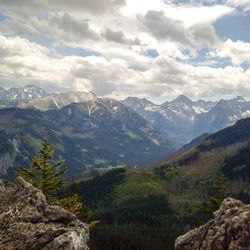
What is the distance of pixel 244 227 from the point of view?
25625 millimetres

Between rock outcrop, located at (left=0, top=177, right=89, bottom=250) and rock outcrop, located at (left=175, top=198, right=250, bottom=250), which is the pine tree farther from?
rock outcrop, located at (left=175, top=198, right=250, bottom=250)

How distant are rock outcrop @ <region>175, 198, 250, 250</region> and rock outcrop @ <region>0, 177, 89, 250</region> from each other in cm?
833

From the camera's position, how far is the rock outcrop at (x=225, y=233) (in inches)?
999

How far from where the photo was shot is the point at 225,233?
2692 cm

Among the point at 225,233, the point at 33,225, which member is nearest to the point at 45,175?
the point at 33,225

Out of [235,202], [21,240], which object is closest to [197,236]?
[235,202]

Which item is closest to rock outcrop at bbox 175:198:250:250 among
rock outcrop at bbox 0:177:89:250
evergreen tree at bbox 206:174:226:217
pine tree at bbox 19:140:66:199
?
rock outcrop at bbox 0:177:89:250

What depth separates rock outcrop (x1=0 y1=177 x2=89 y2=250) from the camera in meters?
26.3

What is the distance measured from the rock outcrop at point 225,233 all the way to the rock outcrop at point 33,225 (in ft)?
27.3

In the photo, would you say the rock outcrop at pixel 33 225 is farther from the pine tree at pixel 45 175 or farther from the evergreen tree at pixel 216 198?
the evergreen tree at pixel 216 198

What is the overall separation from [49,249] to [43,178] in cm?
2147

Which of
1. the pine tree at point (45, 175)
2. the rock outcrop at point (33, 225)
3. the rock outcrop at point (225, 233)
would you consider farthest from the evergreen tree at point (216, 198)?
the rock outcrop at point (33, 225)

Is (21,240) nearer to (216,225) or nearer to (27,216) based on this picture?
(27,216)

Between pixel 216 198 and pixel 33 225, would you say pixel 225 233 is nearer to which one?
pixel 33 225
